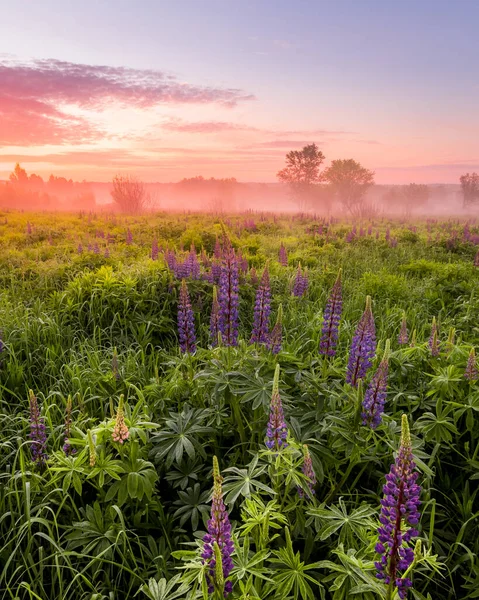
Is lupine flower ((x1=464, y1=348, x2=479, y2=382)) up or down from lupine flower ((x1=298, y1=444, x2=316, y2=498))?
up

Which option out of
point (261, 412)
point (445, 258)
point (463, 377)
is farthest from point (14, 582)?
point (445, 258)

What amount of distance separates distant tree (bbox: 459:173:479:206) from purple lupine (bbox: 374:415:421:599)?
94569 mm

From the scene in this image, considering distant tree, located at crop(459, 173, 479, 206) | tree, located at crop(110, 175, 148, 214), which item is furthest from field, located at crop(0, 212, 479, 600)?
distant tree, located at crop(459, 173, 479, 206)

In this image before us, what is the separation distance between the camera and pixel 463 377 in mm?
2994

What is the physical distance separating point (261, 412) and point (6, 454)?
2.11 meters

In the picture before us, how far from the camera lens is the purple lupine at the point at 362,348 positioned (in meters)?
2.73

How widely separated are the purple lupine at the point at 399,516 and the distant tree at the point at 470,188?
94.6 m

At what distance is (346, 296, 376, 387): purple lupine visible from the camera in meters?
2.73

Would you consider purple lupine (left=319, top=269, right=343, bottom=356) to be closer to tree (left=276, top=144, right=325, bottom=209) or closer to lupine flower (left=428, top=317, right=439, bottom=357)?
lupine flower (left=428, top=317, right=439, bottom=357)

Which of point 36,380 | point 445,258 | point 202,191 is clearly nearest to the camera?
point 36,380

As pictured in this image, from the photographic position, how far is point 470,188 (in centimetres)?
8206

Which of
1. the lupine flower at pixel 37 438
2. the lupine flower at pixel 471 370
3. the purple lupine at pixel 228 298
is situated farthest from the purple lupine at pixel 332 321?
the lupine flower at pixel 37 438

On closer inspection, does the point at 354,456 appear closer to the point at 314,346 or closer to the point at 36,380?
the point at 314,346

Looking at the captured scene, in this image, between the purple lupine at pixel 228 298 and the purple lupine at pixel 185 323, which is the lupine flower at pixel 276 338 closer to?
the purple lupine at pixel 228 298
